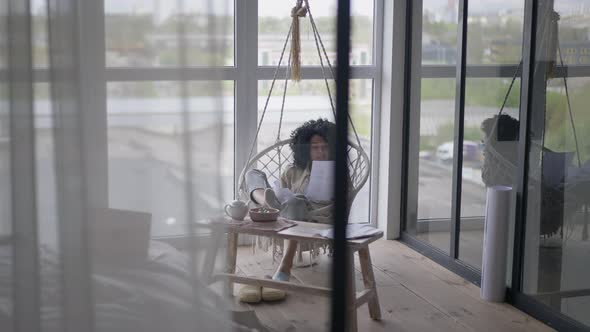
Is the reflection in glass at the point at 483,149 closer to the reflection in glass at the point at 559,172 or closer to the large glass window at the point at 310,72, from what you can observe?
the reflection in glass at the point at 559,172

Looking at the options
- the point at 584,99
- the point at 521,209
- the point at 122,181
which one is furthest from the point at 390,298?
the point at 122,181

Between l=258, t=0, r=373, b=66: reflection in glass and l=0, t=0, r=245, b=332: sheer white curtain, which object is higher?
l=258, t=0, r=373, b=66: reflection in glass

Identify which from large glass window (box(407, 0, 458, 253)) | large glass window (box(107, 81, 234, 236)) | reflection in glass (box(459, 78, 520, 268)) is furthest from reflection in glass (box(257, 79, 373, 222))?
large glass window (box(107, 81, 234, 236))

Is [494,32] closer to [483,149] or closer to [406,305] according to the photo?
[483,149]

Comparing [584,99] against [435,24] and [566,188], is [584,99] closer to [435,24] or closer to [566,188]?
[566,188]

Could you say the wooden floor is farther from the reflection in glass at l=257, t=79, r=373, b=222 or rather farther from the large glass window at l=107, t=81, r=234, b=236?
the large glass window at l=107, t=81, r=234, b=236

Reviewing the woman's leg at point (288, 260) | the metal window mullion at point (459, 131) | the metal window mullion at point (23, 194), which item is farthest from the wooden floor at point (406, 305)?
the metal window mullion at point (23, 194)

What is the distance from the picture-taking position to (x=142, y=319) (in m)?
1.62

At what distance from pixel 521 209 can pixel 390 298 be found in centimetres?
78

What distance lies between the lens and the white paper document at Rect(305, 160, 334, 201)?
4062 mm

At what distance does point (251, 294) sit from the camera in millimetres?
3512

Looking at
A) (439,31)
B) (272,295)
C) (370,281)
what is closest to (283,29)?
(439,31)

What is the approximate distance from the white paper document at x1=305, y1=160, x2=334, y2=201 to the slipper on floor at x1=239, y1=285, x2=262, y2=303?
70 centimetres

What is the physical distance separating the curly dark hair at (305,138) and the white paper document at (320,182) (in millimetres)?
78
